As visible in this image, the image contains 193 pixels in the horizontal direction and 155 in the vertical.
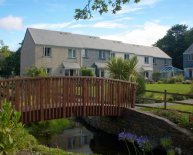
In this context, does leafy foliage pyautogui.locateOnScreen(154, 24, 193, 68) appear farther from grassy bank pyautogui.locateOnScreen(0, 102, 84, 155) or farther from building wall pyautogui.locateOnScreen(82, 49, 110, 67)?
grassy bank pyautogui.locateOnScreen(0, 102, 84, 155)

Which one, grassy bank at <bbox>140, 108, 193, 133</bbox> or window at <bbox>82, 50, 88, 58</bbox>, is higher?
window at <bbox>82, 50, 88, 58</bbox>

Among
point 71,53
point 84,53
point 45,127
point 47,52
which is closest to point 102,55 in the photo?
point 84,53

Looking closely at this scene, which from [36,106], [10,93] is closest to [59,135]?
[36,106]

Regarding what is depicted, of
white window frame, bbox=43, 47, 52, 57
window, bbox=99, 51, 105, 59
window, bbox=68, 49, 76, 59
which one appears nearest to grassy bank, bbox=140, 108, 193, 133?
Answer: white window frame, bbox=43, 47, 52, 57

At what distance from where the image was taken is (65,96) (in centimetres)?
1562

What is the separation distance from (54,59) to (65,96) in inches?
1257

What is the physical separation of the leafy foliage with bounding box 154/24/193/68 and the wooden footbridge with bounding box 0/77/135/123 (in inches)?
2370

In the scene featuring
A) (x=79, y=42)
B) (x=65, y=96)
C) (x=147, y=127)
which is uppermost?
(x=79, y=42)

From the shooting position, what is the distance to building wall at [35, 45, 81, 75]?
45.4 m

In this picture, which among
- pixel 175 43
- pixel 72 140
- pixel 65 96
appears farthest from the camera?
pixel 175 43

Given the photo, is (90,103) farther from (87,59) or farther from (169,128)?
(87,59)

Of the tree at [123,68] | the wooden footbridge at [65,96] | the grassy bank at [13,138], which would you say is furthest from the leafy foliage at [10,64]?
the grassy bank at [13,138]

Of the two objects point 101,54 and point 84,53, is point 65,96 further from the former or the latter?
point 101,54

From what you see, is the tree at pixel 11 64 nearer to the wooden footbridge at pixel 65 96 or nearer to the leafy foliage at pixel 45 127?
the leafy foliage at pixel 45 127
